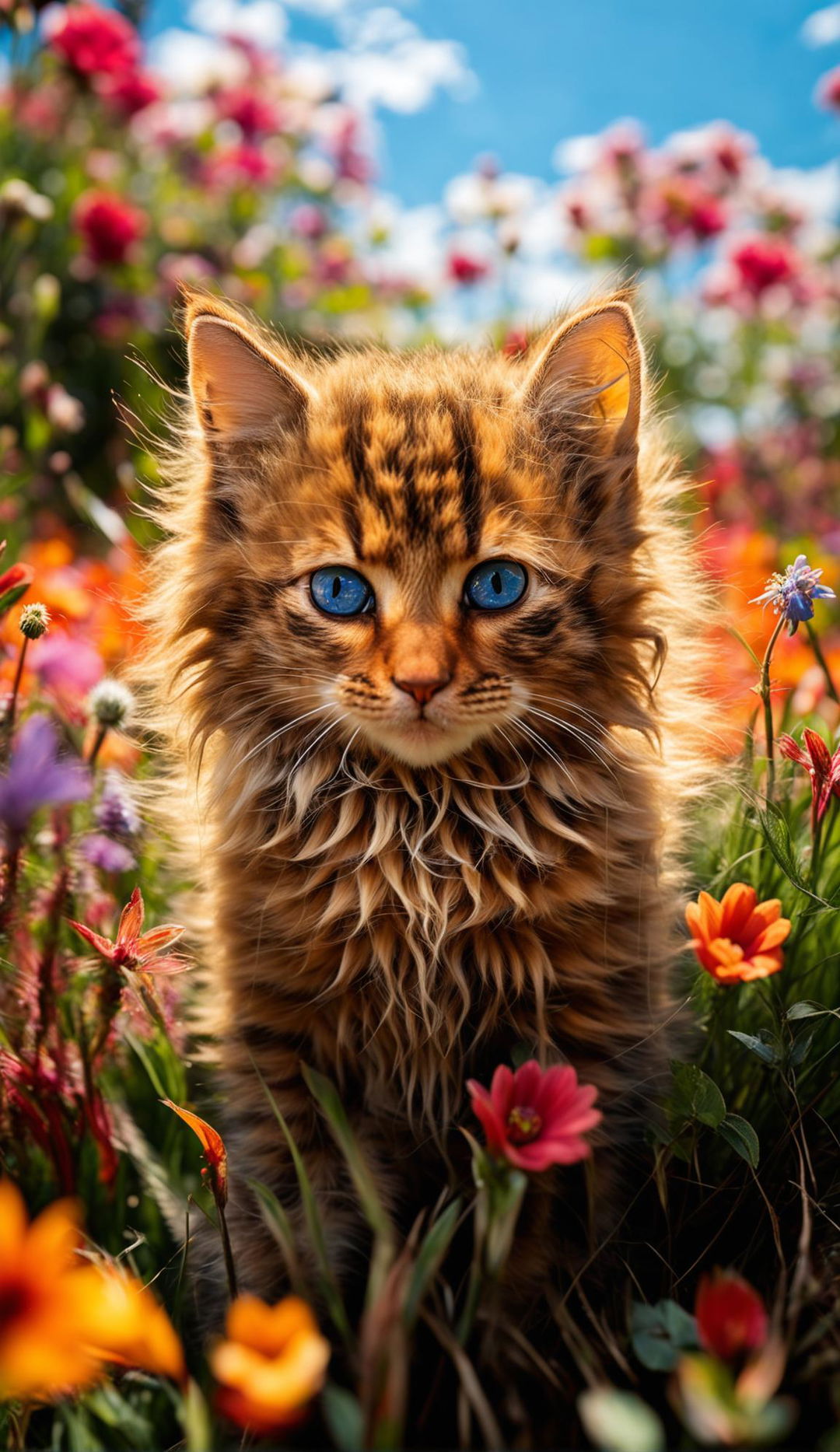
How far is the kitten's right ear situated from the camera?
1559mm

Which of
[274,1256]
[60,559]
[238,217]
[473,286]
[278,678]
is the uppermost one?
[238,217]

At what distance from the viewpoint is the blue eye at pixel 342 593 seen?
1.46 meters

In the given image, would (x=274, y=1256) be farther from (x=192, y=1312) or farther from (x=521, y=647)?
(x=521, y=647)

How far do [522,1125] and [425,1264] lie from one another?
152 millimetres

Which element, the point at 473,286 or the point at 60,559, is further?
the point at 473,286

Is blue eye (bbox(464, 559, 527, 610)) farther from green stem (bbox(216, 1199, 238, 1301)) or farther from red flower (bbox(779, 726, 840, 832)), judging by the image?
green stem (bbox(216, 1199, 238, 1301))

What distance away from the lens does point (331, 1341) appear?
127cm

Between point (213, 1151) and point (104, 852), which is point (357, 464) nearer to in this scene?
point (104, 852)

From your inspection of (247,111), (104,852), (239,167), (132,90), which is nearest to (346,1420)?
(104,852)

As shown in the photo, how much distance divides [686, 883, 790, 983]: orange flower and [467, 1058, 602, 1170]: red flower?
0.22 m

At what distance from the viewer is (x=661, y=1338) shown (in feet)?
3.49

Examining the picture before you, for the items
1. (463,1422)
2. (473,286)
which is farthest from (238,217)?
(463,1422)

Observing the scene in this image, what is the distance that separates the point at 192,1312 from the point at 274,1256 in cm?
22

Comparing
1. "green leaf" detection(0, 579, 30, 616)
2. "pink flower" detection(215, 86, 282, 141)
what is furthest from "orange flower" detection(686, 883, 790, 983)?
"pink flower" detection(215, 86, 282, 141)
